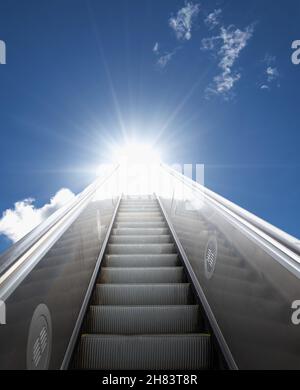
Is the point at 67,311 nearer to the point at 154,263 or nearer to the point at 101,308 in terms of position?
the point at 101,308

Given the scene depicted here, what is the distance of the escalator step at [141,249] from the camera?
15.6 feet

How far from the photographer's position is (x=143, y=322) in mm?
2988

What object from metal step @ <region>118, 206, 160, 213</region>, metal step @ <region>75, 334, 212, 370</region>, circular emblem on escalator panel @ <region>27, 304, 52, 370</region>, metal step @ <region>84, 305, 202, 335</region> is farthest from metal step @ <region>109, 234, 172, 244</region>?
circular emblem on escalator panel @ <region>27, 304, 52, 370</region>

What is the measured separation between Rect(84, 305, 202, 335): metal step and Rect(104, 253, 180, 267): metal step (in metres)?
1.33

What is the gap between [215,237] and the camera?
2.95 meters

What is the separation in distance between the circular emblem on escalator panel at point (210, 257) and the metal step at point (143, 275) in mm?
855

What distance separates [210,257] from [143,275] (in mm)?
1157

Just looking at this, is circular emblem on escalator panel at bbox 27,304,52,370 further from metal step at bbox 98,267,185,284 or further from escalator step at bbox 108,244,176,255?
escalator step at bbox 108,244,176,255

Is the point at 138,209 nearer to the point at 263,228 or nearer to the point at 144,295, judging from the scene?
the point at 144,295

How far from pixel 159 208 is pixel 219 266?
4.63m

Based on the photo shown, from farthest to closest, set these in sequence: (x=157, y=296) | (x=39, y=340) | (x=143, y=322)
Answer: (x=157, y=296), (x=143, y=322), (x=39, y=340)

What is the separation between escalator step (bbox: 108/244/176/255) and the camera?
475 cm

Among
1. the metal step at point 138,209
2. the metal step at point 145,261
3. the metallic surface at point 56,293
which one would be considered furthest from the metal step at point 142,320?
the metal step at point 138,209

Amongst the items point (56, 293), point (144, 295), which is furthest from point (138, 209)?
point (56, 293)
